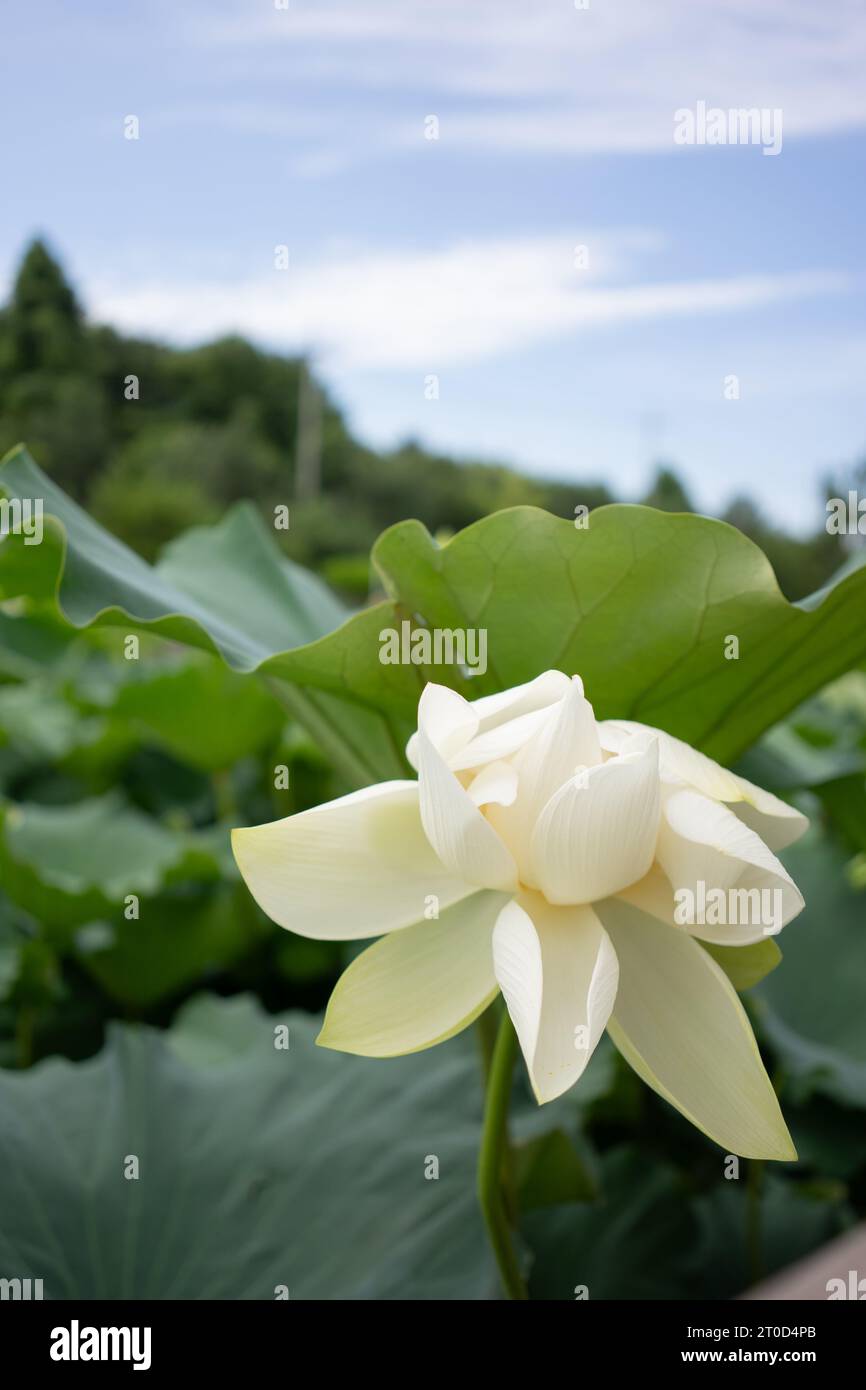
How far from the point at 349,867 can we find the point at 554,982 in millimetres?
76

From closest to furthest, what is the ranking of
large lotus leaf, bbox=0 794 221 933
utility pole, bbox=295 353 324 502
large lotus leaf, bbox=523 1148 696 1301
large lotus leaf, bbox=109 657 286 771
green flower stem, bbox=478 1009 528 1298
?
green flower stem, bbox=478 1009 528 1298, large lotus leaf, bbox=523 1148 696 1301, large lotus leaf, bbox=0 794 221 933, large lotus leaf, bbox=109 657 286 771, utility pole, bbox=295 353 324 502

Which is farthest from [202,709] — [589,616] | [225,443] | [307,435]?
[307,435]

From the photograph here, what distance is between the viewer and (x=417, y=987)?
0.39 meters

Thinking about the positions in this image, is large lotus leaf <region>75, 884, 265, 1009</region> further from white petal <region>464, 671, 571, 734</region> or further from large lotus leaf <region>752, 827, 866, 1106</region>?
white petal <region>464, 671, 571, 734</region>

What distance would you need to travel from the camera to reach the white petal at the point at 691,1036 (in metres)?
0.36

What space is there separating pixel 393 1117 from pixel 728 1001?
0.39m

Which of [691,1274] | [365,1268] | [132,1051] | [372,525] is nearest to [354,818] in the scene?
[365,1268]

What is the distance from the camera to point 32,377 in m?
18.4

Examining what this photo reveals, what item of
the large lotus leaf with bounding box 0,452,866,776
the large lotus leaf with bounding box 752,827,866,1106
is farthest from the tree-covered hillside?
the large lotus leaf with bounding box 0,452,866,776

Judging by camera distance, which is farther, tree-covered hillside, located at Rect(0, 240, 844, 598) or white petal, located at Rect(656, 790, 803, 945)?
tree-covered hillside, located at Rect(0, 240, 844, 598)

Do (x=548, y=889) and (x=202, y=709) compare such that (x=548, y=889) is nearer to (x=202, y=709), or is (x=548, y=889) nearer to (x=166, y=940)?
(x=166, y=940)

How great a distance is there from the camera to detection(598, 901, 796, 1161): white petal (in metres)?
0.36

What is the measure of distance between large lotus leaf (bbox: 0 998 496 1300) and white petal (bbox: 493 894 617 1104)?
30 cm

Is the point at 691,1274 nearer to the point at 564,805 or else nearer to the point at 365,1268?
the point at 365,1268
